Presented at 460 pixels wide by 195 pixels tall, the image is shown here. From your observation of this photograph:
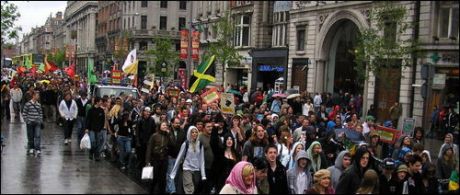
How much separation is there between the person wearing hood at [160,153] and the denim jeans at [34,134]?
16.5ft

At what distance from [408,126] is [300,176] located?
4955 mm

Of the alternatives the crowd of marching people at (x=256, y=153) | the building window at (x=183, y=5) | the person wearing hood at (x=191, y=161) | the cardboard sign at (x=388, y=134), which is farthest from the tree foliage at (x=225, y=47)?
the building window at (x=183, y=5)

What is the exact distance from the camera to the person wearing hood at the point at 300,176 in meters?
9.85

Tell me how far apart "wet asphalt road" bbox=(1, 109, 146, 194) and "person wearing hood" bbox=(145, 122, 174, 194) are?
0.70 metres

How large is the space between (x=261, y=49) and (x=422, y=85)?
1587 inches

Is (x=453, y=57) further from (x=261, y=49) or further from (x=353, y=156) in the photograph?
(x=261, y=49)

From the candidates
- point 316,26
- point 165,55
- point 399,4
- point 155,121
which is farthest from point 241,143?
point 165,55

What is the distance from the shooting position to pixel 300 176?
32.6 ft

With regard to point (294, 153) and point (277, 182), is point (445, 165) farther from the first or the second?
point (277, 182)

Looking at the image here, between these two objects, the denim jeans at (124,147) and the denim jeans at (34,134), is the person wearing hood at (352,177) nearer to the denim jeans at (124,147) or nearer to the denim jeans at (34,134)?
the denim jeans at (124,147)

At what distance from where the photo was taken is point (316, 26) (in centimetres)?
4078

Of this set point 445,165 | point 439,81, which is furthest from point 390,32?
point 439,81

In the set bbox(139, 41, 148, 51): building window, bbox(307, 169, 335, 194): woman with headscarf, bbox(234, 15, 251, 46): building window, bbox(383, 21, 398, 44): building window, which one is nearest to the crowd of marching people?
bbox(307, 169, 335, 194): woman with headscarf

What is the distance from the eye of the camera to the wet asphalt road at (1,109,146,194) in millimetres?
8979
